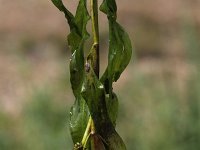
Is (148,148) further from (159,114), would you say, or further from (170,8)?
(170,8)

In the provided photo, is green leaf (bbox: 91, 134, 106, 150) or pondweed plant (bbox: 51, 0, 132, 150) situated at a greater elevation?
pondweed plant (bbox: 51, 0, 132, 150)

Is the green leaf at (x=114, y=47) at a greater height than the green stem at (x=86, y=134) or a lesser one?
greater

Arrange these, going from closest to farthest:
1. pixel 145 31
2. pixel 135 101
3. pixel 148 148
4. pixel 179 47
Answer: pixel 148 148, pixel 135 101, pixel 179 47, pixel 145 31

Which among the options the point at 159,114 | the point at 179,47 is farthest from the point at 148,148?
the point at 179,47

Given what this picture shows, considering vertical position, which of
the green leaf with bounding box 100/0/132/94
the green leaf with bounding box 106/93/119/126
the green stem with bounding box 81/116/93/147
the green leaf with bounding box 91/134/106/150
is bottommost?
the green leaf with bounding box 91/134/106/150

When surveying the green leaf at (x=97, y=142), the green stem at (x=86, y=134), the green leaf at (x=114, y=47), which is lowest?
the green leaf at (x=97, y=142)
